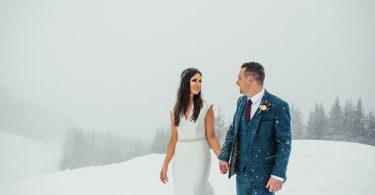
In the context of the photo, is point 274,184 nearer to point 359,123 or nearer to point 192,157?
point 192,157

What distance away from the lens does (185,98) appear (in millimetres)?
5129

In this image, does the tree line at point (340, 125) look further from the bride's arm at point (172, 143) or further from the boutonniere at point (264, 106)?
the boutonniere at point (264, 106)

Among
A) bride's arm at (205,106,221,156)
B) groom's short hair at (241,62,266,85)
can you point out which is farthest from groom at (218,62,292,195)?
bride's arm at (205,106,221,156)

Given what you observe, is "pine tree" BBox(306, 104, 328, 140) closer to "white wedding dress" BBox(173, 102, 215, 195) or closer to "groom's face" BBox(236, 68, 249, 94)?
"white wedding dress" BBox(173, 102, 215, 195)

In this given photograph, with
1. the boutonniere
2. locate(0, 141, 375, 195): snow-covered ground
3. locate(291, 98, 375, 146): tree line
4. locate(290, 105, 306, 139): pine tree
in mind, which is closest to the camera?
the boutonniere

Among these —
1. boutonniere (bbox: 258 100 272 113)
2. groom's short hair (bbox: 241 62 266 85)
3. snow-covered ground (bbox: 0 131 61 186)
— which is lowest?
snow-covered ground (bbox: 0 131 61 186)

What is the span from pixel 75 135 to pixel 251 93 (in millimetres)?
66310

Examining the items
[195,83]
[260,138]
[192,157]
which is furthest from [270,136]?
[192,157]

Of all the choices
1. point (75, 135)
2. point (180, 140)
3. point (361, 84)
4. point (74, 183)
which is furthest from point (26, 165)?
point (361, 84)

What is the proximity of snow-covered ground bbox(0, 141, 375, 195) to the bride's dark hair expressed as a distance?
4.33 meters

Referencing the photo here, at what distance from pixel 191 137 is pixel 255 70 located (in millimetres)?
1507

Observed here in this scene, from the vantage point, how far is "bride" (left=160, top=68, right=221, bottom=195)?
16.7 ft

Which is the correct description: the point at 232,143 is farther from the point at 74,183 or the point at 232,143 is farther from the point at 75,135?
the point at 75,135

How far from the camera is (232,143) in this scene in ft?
14.3
